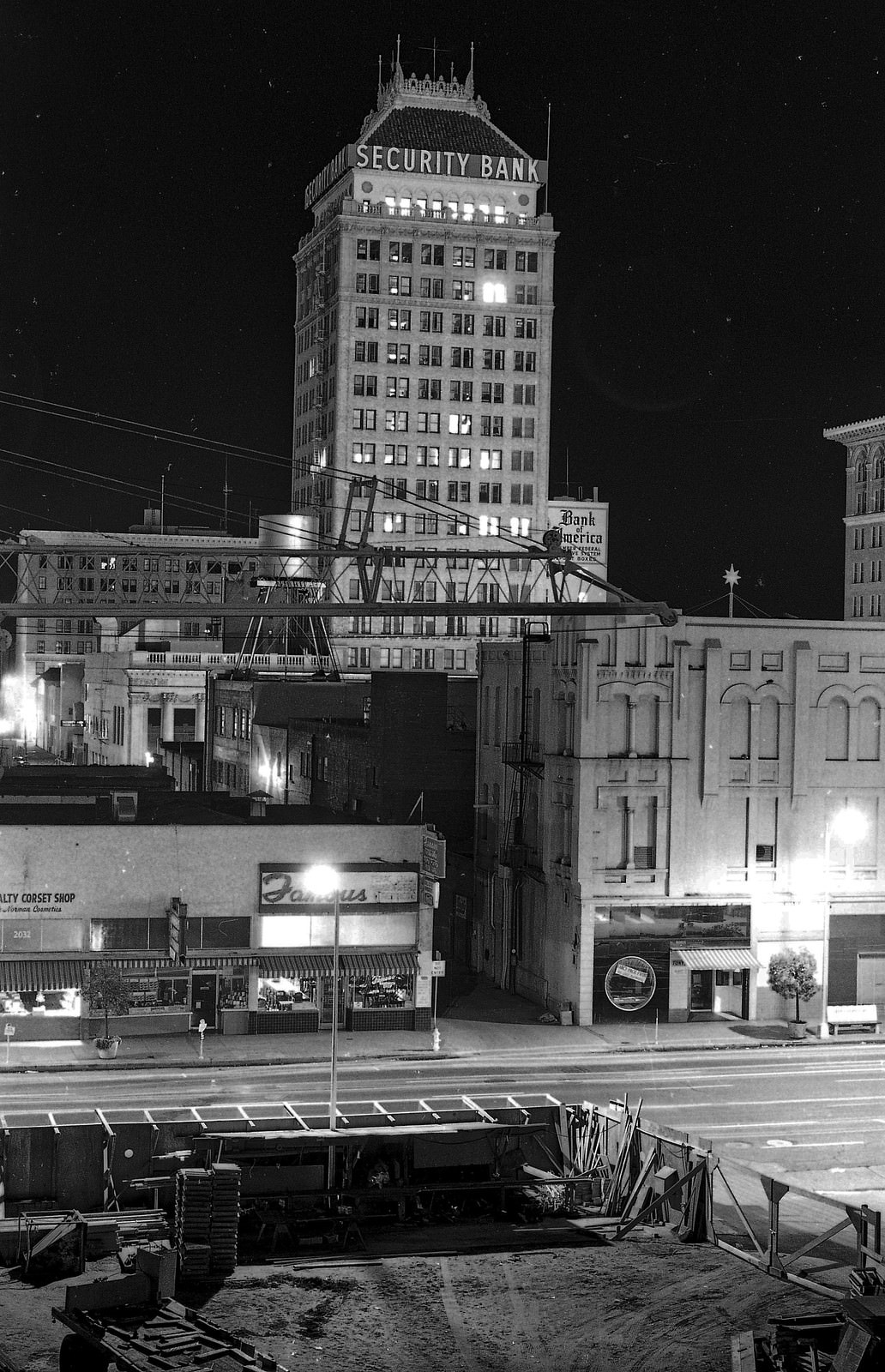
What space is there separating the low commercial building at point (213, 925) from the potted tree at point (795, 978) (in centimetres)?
1121

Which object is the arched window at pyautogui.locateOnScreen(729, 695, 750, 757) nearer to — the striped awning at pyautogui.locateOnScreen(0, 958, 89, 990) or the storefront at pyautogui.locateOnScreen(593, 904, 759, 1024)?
the storefront at pyautogui.locateOnScreen(593, 904, 759, 1024)

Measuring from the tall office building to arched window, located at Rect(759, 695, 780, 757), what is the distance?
8668 cm

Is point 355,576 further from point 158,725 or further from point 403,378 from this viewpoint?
point 158,725

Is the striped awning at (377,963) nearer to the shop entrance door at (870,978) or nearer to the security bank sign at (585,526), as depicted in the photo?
the shop entrance door at (870,978)

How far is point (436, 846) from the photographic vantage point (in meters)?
52.9

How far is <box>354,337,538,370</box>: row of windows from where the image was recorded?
476 ft

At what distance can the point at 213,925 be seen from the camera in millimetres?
51438

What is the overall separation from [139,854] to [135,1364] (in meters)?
30.6

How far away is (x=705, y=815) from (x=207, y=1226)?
3218cm

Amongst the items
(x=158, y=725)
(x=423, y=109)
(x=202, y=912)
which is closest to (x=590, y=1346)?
(x=202, y=912)

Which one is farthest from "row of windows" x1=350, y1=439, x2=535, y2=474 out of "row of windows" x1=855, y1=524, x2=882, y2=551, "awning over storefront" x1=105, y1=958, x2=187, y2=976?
"awning over storefront" x1=105, y1=958, x2=187, y2=976

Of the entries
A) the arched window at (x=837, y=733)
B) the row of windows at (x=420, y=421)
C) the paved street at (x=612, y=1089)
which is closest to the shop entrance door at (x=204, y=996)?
the paved street at (x=612, y=1089)

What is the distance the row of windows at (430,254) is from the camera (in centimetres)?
14438

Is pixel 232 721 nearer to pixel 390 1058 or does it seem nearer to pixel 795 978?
pixel 795 978
